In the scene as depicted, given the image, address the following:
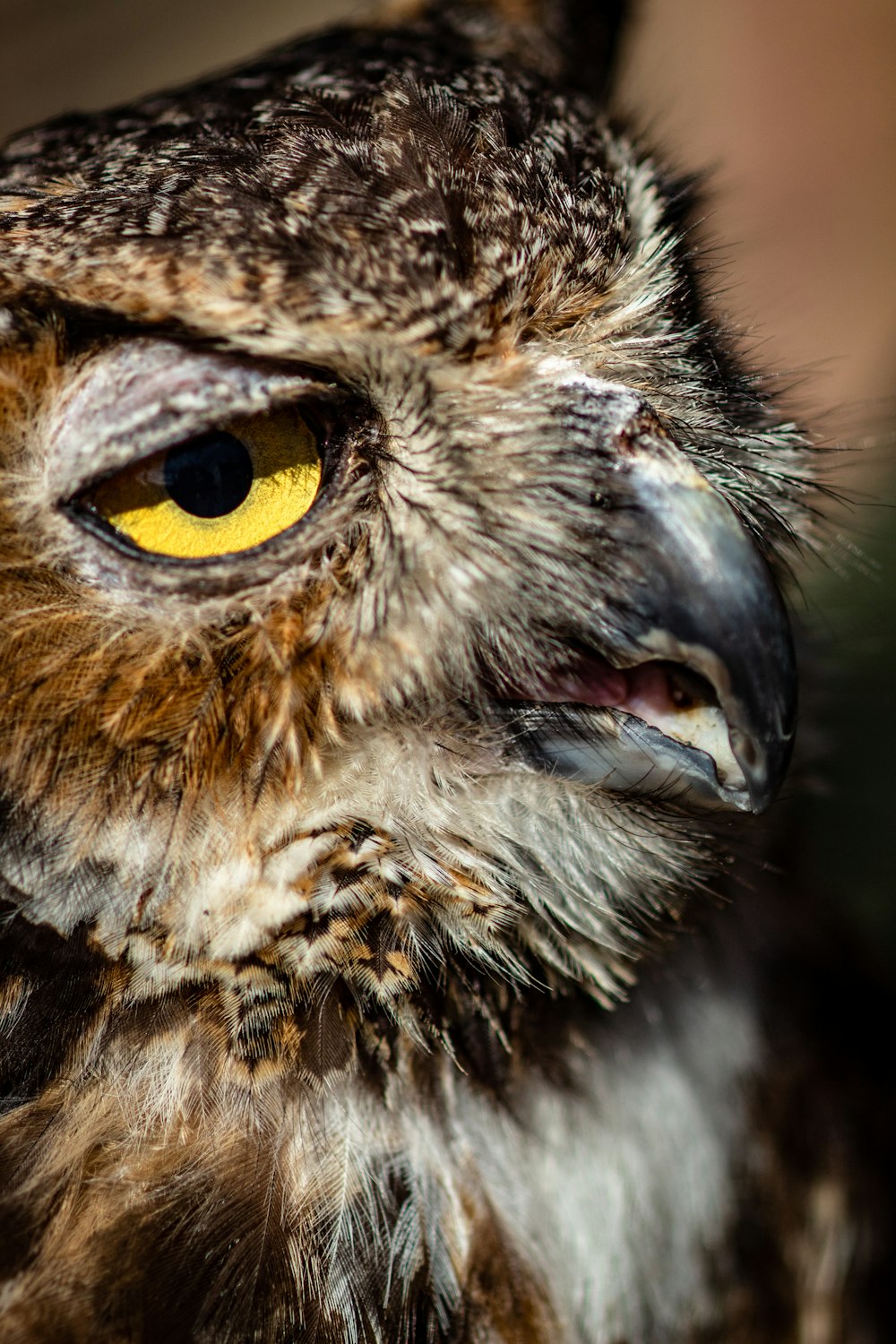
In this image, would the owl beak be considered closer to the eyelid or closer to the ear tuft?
the eyelid

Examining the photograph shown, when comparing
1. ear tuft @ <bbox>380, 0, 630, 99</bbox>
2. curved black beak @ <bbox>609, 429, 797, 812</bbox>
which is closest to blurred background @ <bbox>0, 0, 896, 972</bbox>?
ear tuft @ <bbox>380, 0, 630, 99</bbox>

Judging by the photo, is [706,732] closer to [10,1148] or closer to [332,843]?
[332,843]

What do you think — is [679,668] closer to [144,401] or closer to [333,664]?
[333,664]

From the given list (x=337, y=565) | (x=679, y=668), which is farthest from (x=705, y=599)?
(x=337, y=565)

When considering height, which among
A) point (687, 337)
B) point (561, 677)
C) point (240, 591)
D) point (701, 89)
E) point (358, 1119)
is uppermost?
point (701, 89)

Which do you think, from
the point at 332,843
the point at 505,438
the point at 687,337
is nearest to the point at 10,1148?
the point at 332,843

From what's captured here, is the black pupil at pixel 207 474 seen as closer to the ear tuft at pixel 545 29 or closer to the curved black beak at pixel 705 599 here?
the curved black beak at pixel 705 599
